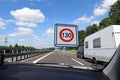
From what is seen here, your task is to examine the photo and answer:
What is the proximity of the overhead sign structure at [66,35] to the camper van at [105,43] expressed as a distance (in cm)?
1281

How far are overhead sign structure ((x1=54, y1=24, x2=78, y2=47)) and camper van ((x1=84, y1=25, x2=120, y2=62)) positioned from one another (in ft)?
42.0

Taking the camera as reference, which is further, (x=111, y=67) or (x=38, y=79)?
(x=111, y=67)

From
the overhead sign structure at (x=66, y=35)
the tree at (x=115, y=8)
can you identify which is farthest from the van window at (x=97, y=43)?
Result: the tree at (x=115, y=8)

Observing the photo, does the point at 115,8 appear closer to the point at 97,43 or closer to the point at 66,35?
the point at 97,43

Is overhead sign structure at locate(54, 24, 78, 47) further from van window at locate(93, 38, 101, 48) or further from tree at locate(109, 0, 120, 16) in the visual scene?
tree at locate(109, 0, 120, 16)

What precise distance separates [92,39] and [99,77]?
24900 mm

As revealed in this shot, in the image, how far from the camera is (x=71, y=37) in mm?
6422

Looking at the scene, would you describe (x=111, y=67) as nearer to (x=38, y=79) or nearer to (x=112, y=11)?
(x=38, y=79)

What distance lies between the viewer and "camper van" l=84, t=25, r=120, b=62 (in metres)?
19.6

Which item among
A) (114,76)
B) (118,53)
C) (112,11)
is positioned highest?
(112,11)

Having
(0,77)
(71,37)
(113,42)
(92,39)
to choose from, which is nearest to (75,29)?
(71,37)

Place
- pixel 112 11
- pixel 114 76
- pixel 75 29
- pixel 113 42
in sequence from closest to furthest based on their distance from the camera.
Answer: pixel 114 76, pixel 75 29, pixel 113 42, pixel 112 11

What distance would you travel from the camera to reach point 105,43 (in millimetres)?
21984

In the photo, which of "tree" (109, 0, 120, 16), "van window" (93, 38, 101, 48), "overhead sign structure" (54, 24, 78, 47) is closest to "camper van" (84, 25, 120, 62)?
"van window" (93, 38, 101, 48)
